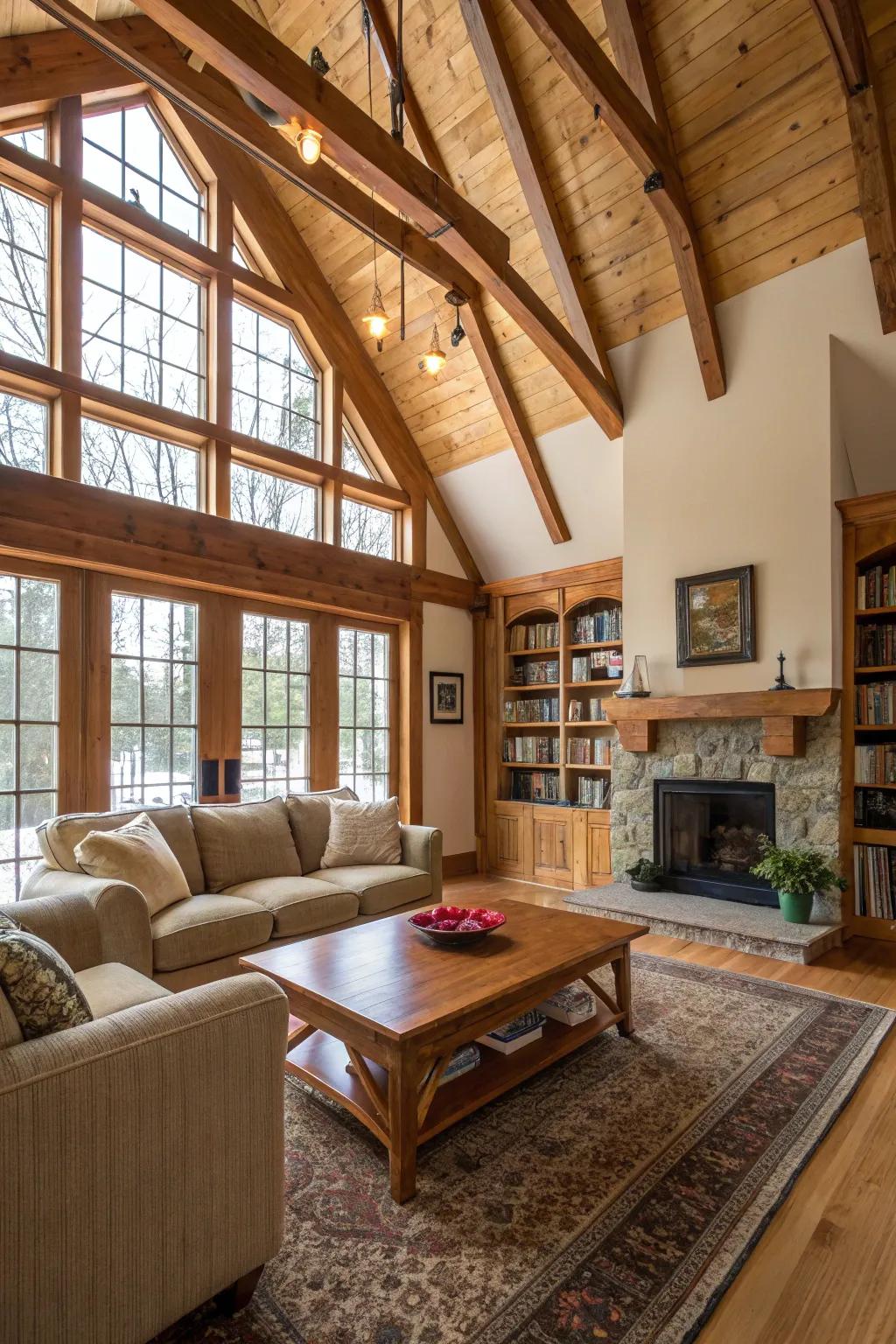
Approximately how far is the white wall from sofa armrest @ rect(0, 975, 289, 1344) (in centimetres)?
467

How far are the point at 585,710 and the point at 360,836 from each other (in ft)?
8.22

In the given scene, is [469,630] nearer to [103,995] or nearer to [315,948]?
[315,948]

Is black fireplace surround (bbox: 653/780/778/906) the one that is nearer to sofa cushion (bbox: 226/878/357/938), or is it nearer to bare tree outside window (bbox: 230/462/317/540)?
sofa cushion (bbox: 226/878/357/938)

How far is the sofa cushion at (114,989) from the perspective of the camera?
1.98 m

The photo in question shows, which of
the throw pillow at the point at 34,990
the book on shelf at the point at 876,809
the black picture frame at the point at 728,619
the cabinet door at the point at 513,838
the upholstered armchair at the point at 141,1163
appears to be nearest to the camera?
the upholstered armchair at the point at 141,1163

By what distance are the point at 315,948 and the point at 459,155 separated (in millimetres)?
4664

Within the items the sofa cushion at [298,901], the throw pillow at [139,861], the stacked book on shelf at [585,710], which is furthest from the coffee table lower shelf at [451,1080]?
the stacked book on shelf at [585,710]

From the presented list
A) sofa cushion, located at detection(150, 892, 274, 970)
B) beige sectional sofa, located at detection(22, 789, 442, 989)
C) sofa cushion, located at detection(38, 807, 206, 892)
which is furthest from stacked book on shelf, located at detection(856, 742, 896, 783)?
sofa cushion, located at detection(38, 807, 206, 892)

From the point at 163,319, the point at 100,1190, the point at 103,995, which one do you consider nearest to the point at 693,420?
the point at 163,319

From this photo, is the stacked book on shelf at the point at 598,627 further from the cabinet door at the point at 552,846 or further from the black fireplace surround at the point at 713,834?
the cabinet door at the point at 552,846

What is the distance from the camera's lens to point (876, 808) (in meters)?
4.31

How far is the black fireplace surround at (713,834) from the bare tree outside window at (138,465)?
3688 millimetres

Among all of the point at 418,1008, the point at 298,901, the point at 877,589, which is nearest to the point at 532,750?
the point at 877,589

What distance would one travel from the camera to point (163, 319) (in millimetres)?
4582
